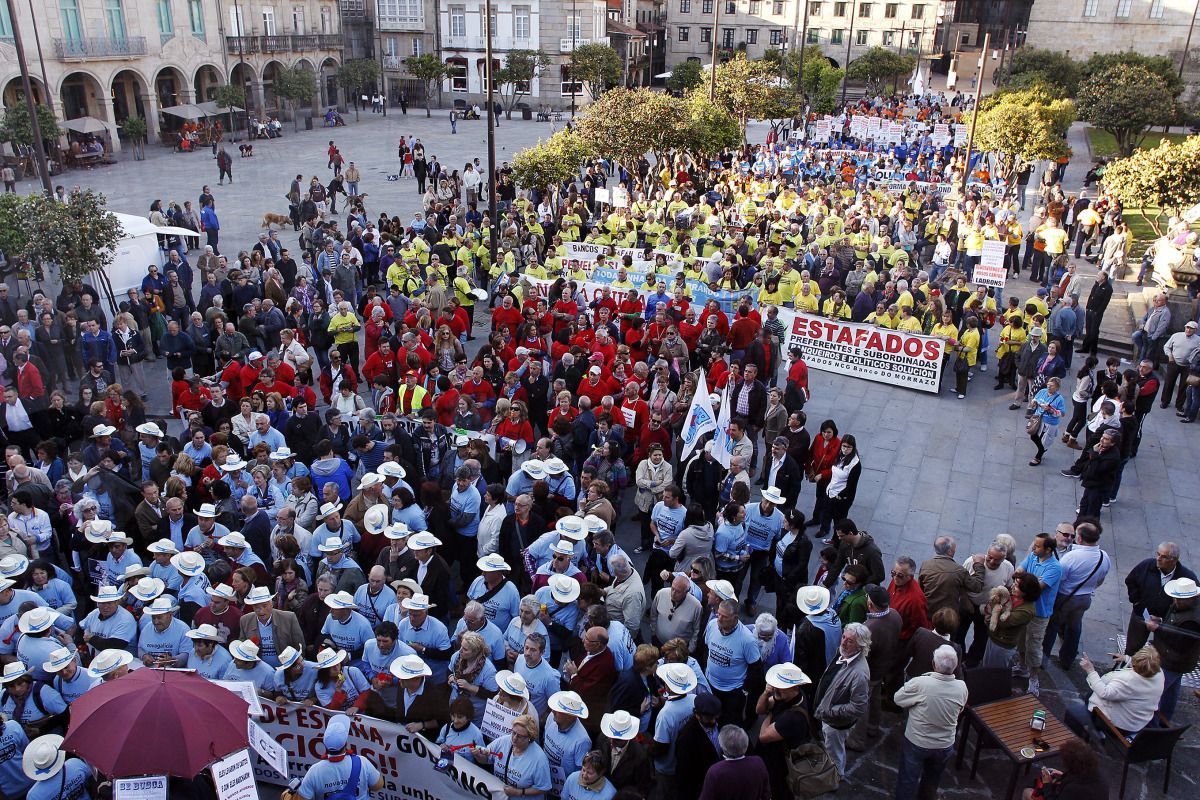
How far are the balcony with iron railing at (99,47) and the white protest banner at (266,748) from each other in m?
44.1

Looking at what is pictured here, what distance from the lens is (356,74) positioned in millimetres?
59406

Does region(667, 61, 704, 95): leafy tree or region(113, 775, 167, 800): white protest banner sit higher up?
region(667, 61, 704, 95): leafy tree

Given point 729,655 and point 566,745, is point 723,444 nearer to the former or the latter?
point 729,655

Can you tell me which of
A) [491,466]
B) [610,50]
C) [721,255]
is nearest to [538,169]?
[721,255]

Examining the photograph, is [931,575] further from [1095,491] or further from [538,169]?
[538,169]

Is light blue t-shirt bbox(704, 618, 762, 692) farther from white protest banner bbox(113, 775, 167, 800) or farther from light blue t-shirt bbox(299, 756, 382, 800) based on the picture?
white protest banner bbox(113, 775, 167, 800)

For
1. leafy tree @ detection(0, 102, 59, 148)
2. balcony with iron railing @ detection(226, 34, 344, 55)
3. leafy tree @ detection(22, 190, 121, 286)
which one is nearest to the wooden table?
leafy tree @ detection(22, 190, 121, 286)

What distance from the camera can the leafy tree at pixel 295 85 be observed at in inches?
2042

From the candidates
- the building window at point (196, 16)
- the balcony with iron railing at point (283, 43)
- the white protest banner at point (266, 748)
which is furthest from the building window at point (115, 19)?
the white protest banner at point (266, 748)

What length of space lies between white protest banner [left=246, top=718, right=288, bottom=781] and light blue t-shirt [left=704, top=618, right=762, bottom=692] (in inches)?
119

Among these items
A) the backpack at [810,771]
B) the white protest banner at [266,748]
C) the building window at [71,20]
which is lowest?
the backpack at [810,771]

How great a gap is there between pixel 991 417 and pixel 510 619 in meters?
9.55

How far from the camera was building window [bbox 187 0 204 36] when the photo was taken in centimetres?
4826

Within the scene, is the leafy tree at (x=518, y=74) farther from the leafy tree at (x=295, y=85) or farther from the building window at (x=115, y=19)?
the building window at (x=115, y=19)
